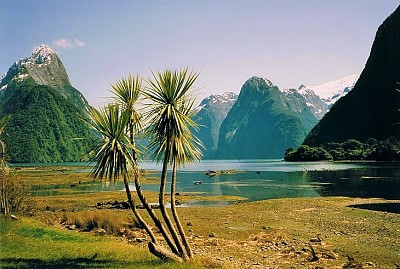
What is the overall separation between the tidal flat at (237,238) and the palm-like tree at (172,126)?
294 cm

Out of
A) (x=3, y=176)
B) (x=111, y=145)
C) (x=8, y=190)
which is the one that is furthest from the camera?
(x=8, y=190)

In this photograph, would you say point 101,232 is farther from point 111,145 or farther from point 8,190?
point 111,145

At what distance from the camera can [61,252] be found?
59.7 feet

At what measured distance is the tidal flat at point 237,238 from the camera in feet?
58.3

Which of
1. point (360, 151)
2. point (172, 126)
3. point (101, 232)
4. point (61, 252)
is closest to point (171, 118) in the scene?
point (172, 126)

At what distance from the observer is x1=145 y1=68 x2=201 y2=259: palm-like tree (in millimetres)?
17250

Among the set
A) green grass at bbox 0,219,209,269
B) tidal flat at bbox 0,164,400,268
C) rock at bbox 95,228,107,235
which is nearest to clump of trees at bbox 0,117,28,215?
tidal flat at bbox 0,164,400,268

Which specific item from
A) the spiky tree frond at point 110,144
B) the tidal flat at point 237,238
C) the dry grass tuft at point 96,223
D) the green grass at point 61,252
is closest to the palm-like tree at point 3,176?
the tidal flat at point 237,238

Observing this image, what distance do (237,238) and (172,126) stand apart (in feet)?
42.9

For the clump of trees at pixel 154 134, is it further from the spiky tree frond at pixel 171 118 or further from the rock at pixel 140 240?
the rock at pixel 140 240

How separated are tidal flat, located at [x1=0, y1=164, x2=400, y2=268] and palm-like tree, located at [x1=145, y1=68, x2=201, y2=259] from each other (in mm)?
2937

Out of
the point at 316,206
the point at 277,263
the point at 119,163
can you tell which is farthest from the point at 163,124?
the point at 316,206

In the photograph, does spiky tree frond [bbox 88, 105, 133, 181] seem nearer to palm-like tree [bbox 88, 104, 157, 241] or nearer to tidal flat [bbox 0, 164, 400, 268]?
palm-like tree [bbox 88, 104, 157, 241]

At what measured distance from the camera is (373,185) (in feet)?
211
